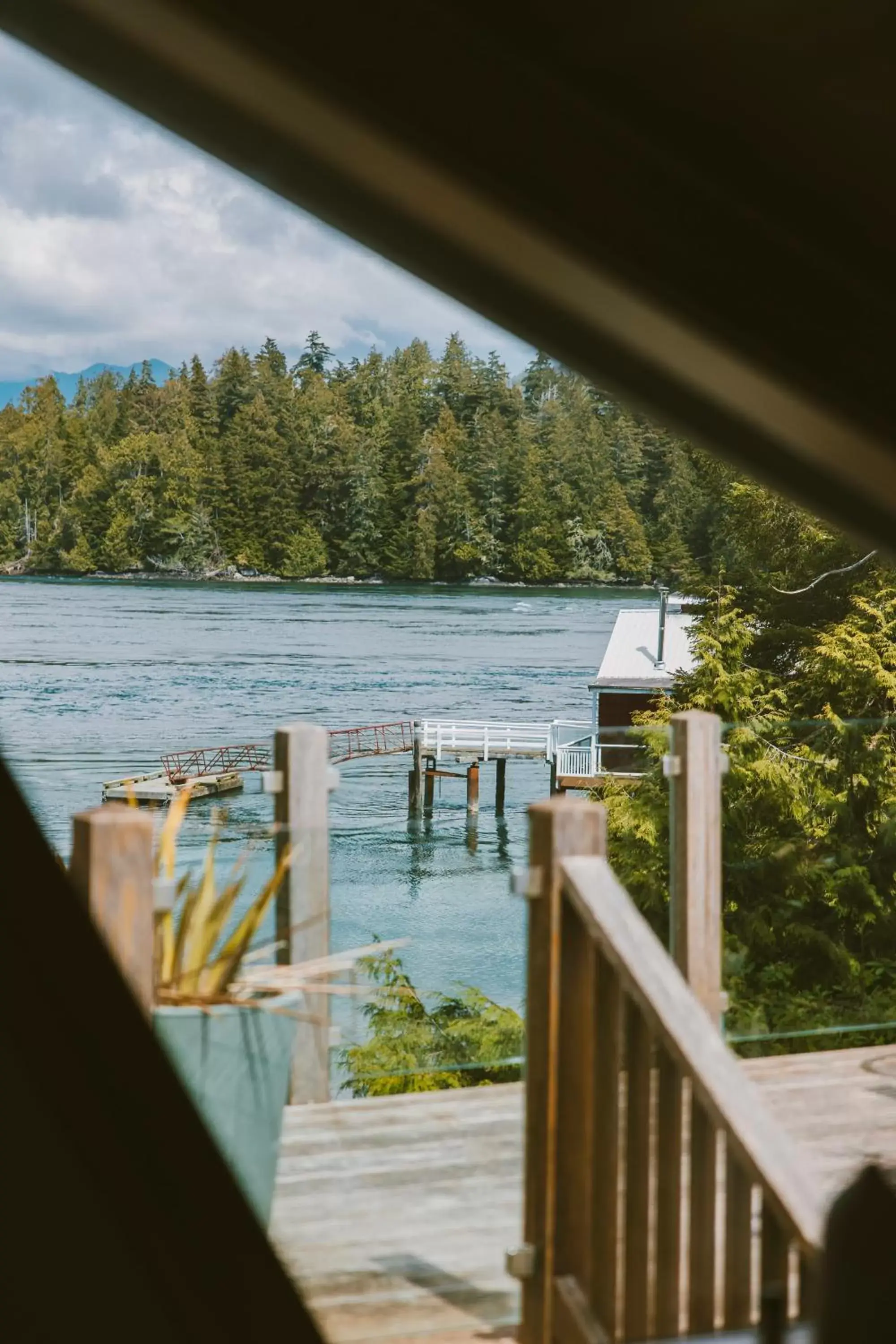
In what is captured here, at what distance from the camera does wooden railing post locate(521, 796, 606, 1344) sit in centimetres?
135

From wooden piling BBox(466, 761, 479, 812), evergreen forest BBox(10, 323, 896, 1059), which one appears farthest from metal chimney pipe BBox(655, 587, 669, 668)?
wooden piling BBox(466, 761, 479, 812)

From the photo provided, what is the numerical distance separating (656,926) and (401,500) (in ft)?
42.0

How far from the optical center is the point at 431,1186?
1711mm

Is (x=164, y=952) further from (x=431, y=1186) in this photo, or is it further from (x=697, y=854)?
(x=697, y=854)

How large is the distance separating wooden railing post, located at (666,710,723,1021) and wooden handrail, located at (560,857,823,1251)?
325mm

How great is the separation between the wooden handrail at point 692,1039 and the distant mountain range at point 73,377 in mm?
14420

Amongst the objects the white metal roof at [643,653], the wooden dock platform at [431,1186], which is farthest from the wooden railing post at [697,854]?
the white metal roof at [643,653]

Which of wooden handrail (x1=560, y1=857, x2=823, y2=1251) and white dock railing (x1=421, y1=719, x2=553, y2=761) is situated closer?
wooden handrail (x1=560, y1=857, x2=823, y2=1251)

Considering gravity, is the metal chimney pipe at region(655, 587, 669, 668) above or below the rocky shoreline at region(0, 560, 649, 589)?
below

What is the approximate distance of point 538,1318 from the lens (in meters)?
1.45

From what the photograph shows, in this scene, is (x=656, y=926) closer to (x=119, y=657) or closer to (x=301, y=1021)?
(x=301, y=1021)

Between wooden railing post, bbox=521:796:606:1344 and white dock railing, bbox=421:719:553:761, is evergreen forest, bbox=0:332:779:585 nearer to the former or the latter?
white dock railing, bbox=421:719:553:761

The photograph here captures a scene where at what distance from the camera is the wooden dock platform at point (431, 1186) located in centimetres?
157

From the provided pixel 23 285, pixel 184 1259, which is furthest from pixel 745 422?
pixel 23 285
